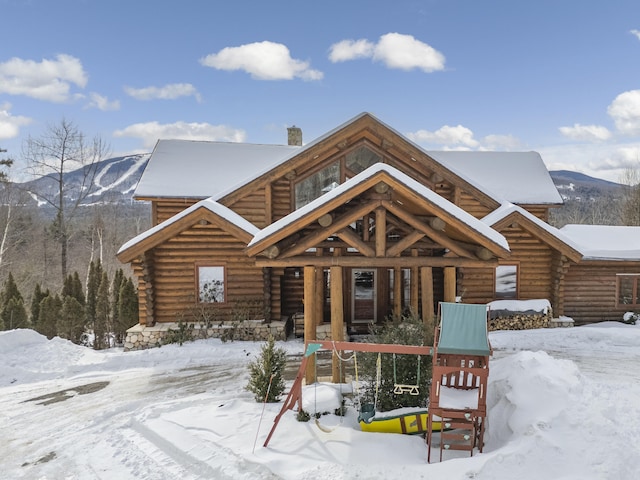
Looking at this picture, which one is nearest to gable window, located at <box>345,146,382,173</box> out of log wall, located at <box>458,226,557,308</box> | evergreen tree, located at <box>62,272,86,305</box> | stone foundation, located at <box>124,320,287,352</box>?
log wall, located at <box>458,226,557,308</box>

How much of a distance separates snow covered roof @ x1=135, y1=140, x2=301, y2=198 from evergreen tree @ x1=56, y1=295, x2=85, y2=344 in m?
5.38

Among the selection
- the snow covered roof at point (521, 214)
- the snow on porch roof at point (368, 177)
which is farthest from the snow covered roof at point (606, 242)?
the snow on porch roof at point (368, 177)

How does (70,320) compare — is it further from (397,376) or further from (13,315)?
(397,376)

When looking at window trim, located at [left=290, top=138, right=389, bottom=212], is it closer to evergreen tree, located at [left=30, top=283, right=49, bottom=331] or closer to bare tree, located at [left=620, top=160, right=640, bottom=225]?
evergreen tree, located at [left=30, top=283, right=49, bottom=331]

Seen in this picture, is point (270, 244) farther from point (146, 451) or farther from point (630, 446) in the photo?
point (630, 446)

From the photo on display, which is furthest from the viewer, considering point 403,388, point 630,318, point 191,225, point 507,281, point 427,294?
point 507,281

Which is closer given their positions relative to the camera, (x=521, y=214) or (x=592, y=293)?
(x=521, y=214)

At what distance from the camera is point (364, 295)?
1561 centimetres

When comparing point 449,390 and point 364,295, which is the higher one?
point 364,295

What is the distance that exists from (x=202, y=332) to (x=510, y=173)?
53.3 ft

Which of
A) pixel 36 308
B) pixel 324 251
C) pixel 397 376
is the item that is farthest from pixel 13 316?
pixel 397 376

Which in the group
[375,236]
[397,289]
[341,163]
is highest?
[341,163]

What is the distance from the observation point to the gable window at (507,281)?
641 inches

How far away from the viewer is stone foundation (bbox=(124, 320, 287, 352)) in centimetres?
1361
